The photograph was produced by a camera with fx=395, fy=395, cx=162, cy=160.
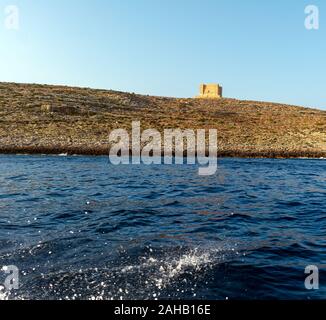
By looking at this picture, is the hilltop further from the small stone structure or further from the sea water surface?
the small stone structure

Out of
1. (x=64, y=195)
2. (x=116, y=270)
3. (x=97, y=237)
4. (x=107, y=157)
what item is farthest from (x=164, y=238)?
(x=107, y=157)

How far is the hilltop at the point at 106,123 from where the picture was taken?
165 feet

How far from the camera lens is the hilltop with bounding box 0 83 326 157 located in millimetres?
50281

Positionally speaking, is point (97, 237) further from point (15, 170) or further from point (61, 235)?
point (15, 170)

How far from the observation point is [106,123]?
209ft

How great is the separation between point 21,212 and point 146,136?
4034 cm

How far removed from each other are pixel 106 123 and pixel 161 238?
51.9 m

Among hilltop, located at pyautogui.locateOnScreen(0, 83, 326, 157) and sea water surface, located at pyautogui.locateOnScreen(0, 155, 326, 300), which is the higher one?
hilltop, located at pyautogui.locateOnScreen(0, 83, 326, 157)

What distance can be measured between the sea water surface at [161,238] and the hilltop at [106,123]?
78.1 ft

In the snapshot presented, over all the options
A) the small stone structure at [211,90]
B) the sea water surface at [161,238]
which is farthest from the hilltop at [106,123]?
the small stone structure at [211,90]

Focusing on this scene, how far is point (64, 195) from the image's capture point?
21.4 m

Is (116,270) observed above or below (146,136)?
below

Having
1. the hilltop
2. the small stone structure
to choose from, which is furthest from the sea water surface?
the small stone structure

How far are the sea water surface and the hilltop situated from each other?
23.8m
